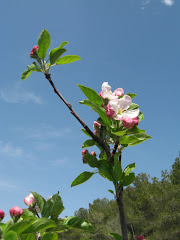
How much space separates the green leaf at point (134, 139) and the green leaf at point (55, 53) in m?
0.52

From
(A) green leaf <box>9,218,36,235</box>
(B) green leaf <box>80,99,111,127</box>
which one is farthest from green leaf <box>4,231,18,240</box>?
(B) green leaf <box>80,99,111,127</box>

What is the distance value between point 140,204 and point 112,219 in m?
3.97

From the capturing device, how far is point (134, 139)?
41.3 inches

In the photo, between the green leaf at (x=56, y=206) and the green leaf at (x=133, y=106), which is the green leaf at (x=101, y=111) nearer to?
the green leaf at (x=133, y=106)

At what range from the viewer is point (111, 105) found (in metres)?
1.05

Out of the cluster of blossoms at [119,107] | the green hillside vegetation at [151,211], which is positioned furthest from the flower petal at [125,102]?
the green hillside vegetation at [151,211]

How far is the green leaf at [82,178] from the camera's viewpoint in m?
1.19

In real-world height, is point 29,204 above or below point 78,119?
below

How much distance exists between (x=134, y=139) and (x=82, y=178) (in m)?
0.32

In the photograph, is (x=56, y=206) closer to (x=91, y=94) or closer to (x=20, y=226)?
(x=20, y=226)

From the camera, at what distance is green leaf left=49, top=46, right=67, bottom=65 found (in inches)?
49.1

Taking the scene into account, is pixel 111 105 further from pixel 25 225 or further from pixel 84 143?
pixel 25 225

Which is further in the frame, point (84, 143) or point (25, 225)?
point (84, 143)

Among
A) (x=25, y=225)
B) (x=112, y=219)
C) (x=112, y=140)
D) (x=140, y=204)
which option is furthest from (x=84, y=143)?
(x=112, y=219)
